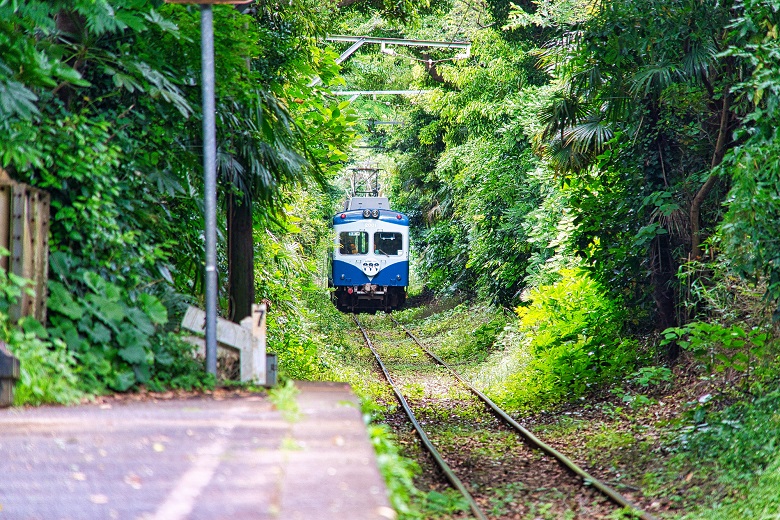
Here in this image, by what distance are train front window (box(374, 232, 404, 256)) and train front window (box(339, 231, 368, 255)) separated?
13.4 inches

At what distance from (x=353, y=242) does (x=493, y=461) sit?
58.9 ft

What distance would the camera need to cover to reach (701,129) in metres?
11.0

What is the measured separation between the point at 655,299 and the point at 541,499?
514 centimetres

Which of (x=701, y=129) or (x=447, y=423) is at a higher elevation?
(x=701, y=129)

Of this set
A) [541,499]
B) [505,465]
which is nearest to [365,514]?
[541,499]

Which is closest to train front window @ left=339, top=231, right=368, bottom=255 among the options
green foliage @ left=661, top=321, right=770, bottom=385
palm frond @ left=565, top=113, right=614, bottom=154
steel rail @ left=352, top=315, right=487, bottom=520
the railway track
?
steel rail @ left=352, top=315, right=487, bottom=520

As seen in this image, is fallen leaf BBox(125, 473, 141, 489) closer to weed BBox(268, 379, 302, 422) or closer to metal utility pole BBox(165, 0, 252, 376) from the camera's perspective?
weed BBox(268, 379, 302, 422)

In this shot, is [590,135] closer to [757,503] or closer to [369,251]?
[757,503]

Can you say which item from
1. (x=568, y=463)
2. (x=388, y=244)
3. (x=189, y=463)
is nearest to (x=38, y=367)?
(x=189, y=463)

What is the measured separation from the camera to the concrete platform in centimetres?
380

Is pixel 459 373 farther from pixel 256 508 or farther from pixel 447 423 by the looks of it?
pixel 256 508

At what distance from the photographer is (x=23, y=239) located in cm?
671

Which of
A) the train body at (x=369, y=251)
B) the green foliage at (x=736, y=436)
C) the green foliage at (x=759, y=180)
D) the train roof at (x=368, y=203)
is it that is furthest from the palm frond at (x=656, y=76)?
the train roof at (x=368, y=203)

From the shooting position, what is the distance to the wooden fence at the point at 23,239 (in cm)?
666
